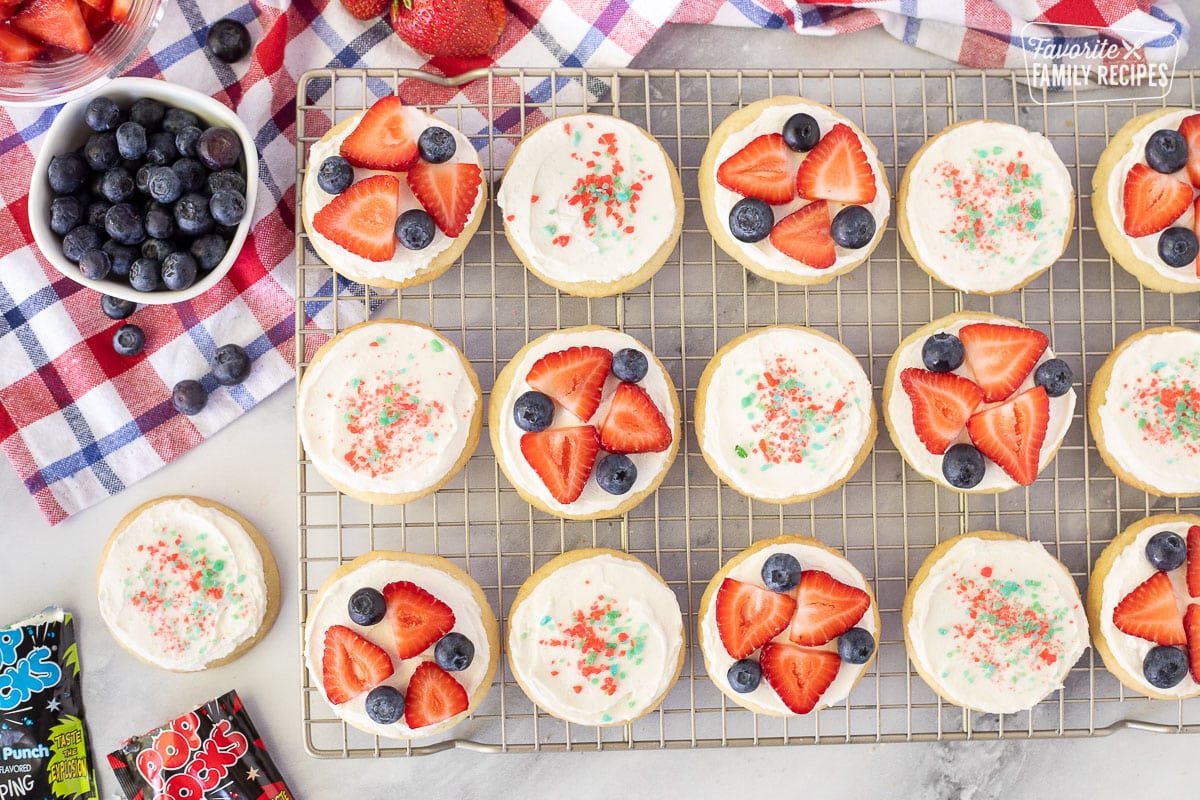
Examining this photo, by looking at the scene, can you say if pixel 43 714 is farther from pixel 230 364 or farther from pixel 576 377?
pixel 576 377

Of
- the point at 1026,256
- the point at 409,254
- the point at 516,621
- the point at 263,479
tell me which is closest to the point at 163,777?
the point at 263,479

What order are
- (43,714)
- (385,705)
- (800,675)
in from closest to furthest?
(385,705), (800,675), (43,714)

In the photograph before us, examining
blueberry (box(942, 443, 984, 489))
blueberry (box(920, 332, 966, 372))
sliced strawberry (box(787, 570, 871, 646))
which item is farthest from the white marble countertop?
blueberry (box(920, 332, 966, 372))

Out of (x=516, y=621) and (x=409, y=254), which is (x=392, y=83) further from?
(x=516, y=621)

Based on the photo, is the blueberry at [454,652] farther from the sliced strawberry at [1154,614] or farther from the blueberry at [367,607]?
the sliced strawberry at [1154,614]

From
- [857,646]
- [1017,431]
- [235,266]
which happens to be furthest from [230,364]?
[1017,431]
